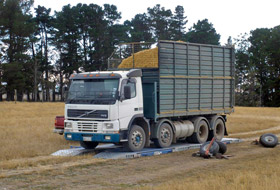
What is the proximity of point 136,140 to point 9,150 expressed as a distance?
14.3 ft

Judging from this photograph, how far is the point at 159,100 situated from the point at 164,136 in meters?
1.40

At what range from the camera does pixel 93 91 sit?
570 inches

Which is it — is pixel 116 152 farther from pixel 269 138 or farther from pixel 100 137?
pixel 269 138

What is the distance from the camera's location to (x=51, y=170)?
11602 mm

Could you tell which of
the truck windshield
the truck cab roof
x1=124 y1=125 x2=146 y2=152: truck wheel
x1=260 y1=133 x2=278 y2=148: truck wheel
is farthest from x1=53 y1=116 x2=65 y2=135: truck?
x1=260 y1=133 x2=278 y2=148: truck wheel

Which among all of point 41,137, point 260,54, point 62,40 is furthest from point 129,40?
point 41,137

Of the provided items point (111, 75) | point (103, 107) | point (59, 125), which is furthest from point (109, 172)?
point (59, 125)

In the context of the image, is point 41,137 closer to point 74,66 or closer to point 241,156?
point 241,156

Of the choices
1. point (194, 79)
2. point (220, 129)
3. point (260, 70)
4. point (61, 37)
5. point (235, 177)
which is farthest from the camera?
point (260, 70)

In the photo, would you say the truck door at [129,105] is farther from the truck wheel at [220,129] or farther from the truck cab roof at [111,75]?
the truck wheel at [220,129]

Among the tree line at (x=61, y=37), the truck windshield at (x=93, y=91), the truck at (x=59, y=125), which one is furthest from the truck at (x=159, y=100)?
the tree line at (x=61, y=37)

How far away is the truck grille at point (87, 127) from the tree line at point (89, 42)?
164 ft

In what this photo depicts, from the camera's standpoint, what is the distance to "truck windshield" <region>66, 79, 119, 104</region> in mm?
14219

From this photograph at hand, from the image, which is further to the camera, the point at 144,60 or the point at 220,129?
the point at 220,129
